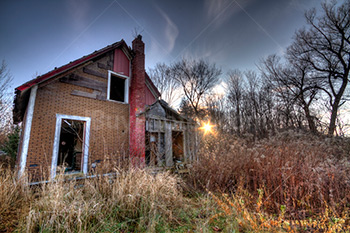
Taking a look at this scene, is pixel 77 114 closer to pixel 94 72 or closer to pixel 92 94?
pixel 92 94

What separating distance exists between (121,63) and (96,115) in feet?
10.7

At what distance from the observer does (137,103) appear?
317 inches

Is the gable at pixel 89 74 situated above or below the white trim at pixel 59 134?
above

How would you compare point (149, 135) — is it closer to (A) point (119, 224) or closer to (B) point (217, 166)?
(B) point (217, 166)

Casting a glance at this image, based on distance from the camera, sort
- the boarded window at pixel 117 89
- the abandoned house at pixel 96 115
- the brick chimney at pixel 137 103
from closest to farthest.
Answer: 1. the abandoned house at pixel 96 115
2. the brick chimney at pixel 137 103
3. the boarded window at pixel 117 89

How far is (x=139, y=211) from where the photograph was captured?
322cm

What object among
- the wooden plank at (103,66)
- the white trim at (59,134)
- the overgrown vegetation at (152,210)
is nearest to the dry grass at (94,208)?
the overgrown vegetation at (152,210)

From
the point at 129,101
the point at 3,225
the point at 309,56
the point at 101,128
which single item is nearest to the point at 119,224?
the point at 3,225

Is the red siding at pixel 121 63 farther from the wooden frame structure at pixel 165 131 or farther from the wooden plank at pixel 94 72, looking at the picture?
the wooden frame structure at pixel 165 131

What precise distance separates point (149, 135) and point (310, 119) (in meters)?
14.5

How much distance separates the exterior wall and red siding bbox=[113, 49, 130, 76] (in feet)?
2.16

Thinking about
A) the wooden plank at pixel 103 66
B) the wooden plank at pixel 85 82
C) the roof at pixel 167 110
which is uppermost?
the wooden plank at pixel 103 66

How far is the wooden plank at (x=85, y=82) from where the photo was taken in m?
6.62

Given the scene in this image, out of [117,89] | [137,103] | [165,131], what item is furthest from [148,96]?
[165,131]
